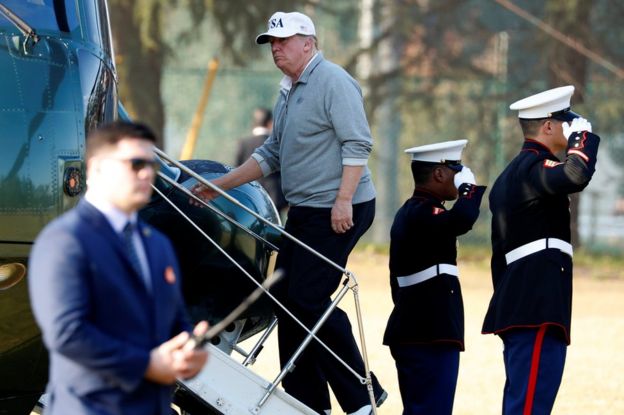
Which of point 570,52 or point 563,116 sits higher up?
point 570,52

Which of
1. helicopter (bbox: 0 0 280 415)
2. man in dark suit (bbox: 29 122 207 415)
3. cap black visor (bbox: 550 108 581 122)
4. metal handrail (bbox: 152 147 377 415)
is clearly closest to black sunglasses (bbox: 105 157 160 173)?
man in dark suit (bbox: 29 122 207 415)

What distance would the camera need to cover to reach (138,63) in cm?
1928

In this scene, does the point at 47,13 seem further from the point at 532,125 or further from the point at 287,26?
the point at 532,125

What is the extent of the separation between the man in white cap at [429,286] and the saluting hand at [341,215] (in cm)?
28

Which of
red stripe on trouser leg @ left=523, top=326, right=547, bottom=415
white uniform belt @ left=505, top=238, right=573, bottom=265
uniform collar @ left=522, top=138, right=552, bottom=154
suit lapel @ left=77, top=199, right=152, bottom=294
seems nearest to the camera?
suit lapel @ left=77, top=199, right=152, bottom=294

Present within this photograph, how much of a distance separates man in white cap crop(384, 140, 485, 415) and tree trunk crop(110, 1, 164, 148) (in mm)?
12249

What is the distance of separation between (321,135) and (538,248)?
1.16m

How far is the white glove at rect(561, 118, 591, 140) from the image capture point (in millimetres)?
5984

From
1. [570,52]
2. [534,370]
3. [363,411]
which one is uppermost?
[570,52]

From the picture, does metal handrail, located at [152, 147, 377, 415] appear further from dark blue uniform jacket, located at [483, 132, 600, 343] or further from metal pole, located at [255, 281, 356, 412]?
dark blue uniform jacket, located at [483, 132, 600, 343]

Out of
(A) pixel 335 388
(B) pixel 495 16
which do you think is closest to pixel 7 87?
(A) pixel 335 388

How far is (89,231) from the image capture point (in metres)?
3.55

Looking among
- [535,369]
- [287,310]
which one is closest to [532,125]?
[535,369]

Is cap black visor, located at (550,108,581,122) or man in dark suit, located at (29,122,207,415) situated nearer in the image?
man in dark suit, located at (29,122,207,415)
